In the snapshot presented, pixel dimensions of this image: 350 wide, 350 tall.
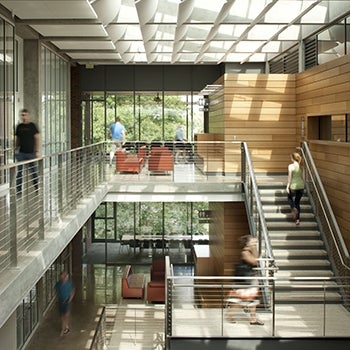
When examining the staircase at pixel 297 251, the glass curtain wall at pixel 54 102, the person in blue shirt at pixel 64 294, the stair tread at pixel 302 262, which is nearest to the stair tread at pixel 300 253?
the staircase at pixel 297 251

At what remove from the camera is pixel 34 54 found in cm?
1504

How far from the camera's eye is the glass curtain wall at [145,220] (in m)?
22.9

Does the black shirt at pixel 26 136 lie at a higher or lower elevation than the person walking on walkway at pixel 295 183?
higher

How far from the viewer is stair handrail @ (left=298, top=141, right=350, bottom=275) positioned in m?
10.4

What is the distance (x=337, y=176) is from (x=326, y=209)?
666 mm

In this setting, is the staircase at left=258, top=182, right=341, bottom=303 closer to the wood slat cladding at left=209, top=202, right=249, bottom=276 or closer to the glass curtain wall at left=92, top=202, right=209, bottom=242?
the wood slat cladding at left=209, top=202, right=249, bottom=276

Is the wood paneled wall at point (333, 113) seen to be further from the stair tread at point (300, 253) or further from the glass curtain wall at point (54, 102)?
the glass curtain wall at point (54, 102)

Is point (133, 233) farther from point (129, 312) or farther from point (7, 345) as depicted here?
point (7, 345)

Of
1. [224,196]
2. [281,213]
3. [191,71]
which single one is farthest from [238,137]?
[191,71]

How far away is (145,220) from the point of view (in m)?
22.9

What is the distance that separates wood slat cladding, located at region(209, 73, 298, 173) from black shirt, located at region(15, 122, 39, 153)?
6.72 metres

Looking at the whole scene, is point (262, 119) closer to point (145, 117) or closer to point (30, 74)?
point (30, 74)

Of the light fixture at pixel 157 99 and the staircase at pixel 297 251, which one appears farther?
the light fixture at pixel 157 99

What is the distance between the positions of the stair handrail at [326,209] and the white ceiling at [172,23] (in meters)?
2.74
